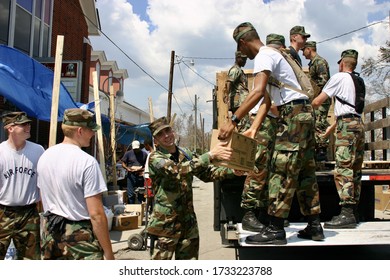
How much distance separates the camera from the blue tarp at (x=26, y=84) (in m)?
6.93

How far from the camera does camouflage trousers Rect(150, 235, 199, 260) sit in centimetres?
324

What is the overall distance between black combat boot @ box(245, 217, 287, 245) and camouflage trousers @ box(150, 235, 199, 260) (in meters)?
0.51

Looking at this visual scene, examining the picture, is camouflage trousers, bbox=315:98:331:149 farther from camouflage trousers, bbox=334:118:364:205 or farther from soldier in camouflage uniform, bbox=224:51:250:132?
soldier in camouflage uniform, bbox=224:51:250:132

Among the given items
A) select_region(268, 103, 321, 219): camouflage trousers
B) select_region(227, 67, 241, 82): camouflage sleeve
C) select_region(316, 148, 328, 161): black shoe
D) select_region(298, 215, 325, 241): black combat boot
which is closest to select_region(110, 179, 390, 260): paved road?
select_region(316, 148, 328, 161): black shoe

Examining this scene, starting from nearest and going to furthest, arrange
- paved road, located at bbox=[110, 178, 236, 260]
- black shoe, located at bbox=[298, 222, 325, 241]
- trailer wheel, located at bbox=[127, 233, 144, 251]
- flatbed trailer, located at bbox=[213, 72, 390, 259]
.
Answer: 1. black shoe, located at bbox=[298, 222, 325, 241]
2. flatbed trailer, located at bbox=[213, 72, 390, 259]
3. paved road, located at bbox=[110, 178, 236, 260]
4. trailer wheel, located at bbox=[127, 233, 144, 251]

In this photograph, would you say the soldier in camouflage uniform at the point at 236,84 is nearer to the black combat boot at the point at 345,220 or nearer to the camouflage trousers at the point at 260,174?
the camouflage trousers at the point at 260,174

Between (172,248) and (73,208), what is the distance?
92 centimetres

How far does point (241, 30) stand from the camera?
138 inches

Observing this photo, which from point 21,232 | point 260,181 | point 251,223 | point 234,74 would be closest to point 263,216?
point 251,223

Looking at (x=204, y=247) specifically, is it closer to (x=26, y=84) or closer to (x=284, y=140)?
(x=284, y=140)

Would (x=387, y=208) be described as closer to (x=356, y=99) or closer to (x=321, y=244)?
(x=356, y=99)

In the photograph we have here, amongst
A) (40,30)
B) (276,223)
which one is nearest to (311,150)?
(276,223)

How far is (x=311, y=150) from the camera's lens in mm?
3617

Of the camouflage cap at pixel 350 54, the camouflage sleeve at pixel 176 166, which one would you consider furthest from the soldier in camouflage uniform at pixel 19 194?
the camouflage cap at pixel 350 54
